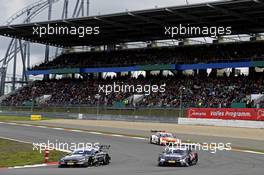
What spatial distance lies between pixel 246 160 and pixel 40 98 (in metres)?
59.0

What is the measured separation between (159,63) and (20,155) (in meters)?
46.7

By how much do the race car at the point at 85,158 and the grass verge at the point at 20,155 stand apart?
8.94ft

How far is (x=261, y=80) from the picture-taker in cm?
6362

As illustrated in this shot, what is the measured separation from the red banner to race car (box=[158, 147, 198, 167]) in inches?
1060

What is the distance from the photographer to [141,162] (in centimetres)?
2698

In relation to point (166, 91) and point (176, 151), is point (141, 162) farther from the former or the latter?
point (166, 91)

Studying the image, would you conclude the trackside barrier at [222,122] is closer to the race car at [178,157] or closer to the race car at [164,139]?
the race car at [164,139]

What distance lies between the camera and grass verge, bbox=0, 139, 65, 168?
1050 inches

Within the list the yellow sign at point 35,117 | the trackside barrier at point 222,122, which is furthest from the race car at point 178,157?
the yellow sign at point 35,117

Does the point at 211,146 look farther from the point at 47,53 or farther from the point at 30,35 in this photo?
the point at 47,53

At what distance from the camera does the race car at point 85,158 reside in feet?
79.6

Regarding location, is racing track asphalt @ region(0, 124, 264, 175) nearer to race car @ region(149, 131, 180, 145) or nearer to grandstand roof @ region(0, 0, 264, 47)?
race car @ region(149, 131, 180, 145)

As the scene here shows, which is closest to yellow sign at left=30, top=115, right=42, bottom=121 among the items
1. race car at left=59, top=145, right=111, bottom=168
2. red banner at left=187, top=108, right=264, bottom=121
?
red banner at left=187, top=108, right=264, bottom=121

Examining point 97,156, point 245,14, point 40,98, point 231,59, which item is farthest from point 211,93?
point 97,156
